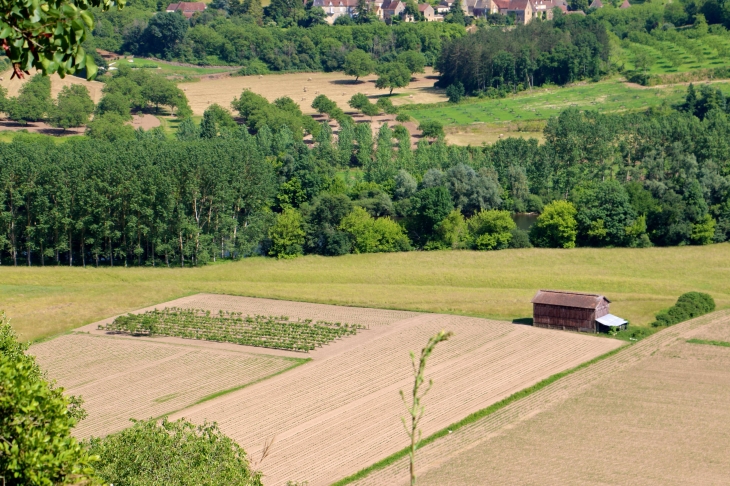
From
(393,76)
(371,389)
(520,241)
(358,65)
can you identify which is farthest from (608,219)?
(358,65)

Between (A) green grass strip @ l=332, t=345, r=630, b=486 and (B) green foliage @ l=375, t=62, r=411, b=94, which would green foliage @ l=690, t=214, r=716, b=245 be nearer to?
(A) green grass strip @ l=332, t=345, r=630, b=486

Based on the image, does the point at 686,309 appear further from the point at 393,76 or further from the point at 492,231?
the point at 393,76

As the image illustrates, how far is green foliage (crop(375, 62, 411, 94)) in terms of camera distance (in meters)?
154

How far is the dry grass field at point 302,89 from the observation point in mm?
150250

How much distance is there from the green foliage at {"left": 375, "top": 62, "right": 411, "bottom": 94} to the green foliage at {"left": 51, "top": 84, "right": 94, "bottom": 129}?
4544 cm

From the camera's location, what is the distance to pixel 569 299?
203 ft

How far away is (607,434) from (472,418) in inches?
236

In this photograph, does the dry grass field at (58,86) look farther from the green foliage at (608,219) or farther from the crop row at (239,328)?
the crop row at (239,328)

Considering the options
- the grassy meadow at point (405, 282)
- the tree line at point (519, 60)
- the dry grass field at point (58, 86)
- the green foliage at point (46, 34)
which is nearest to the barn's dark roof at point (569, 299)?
the grassy meadow at point (405, 282)

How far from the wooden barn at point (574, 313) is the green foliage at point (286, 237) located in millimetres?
28796

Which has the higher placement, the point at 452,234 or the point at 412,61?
the point at 412,61

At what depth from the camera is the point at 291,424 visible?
43.9 m

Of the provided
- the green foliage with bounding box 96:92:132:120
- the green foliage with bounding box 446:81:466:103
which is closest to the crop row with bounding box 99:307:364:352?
the green foliage with bounding box 96:92:132:120

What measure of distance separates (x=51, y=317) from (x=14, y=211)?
2084 centimetres
